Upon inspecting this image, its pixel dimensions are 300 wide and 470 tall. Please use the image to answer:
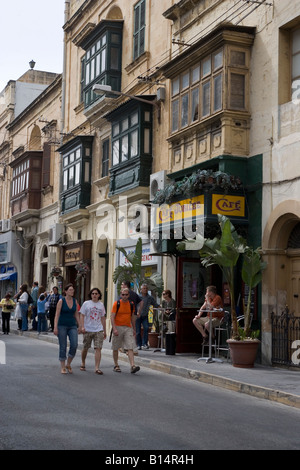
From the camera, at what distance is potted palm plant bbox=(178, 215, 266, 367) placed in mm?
14211

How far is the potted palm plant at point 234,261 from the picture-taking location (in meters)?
14.2

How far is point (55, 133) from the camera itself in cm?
3347

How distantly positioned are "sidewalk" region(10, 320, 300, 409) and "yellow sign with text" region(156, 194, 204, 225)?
3508 millimetres

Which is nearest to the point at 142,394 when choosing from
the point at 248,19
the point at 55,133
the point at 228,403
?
the point at 228,403

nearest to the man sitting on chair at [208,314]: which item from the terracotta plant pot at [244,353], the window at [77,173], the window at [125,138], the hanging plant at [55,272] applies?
the terracotta plant pot at [244,353]

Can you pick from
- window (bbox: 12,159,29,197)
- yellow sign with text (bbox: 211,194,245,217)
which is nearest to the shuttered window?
window (bbox: 12,159,29,197)

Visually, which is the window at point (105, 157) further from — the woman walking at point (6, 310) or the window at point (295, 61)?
the window at point (295, 61)

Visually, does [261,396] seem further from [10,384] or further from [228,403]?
[10,384]

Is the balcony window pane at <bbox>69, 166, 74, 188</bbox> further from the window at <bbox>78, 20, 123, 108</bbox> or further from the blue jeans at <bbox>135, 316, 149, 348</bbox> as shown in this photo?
the blue jeans at <bbox>135, 316, 149, 348</bbox>

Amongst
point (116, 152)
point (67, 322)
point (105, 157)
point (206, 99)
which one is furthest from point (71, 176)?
point (67, 322)

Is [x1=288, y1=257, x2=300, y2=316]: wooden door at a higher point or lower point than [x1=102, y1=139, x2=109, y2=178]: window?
lower

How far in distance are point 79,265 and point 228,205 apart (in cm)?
1204
